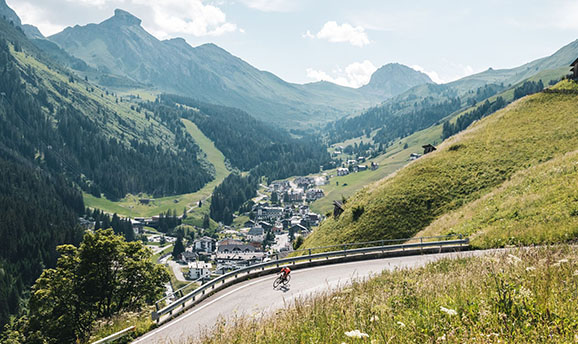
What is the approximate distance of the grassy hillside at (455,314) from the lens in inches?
225

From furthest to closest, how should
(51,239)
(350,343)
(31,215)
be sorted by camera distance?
(31,215)
(51,239)
(350,343)

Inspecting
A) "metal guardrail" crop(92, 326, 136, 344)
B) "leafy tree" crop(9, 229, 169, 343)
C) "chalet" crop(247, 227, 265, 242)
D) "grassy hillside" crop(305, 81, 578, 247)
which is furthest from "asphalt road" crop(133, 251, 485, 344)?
"chalet" crop(247, 227, 265, 242)

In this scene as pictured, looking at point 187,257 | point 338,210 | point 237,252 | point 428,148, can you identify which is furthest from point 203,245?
point 338,210

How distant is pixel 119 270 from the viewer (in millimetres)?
35500

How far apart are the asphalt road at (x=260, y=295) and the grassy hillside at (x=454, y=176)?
18.5m

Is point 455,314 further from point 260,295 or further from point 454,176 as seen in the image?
point 454,176

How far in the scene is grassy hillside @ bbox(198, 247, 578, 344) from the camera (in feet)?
18.7

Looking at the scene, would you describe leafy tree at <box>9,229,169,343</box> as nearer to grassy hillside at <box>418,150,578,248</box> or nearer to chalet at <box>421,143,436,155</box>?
grassy hillside at <box>418,150,578,248</box>

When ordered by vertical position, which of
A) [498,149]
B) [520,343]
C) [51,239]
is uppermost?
[520,343]

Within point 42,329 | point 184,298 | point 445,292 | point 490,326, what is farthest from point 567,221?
point 42,329

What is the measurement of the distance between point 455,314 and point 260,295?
1833 centimetres

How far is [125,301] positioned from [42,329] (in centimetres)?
834

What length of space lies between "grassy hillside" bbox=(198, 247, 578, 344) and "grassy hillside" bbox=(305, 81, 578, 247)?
36198 mm

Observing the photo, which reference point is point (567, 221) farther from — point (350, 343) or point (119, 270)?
point (119, 270)
